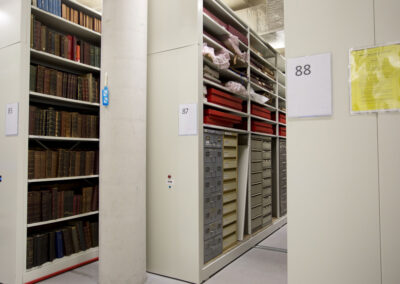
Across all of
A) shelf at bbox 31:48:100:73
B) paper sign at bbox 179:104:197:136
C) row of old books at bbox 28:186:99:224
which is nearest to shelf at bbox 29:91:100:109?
shelf at bbox 31:48:100:73

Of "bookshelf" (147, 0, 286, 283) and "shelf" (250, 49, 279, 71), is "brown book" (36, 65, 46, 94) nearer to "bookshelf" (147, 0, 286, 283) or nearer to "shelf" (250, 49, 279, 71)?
"bookshelf" (147, 0, 286, 283)

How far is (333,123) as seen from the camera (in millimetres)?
1312

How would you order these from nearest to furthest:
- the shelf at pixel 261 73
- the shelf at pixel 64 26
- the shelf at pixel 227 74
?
1. the shelf at pixel 64 26
2. the shelf at pixel 227 74
3. the shelf at pixel 261 73

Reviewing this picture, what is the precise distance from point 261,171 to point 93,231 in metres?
2.34

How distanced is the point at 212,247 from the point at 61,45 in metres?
2.50

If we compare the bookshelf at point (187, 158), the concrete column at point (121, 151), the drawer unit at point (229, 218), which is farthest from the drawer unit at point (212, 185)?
the concrete column at point (121, 151)

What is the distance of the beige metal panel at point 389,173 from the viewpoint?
1.20 meters

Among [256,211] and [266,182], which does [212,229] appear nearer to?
[256,211]

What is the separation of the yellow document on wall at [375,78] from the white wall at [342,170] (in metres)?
0.03

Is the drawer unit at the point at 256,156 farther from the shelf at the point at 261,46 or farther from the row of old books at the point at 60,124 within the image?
the row of old books at the point at 60,124

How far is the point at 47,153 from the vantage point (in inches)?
106

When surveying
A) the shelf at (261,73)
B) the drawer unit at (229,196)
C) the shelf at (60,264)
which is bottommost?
the shelf at (60,264)

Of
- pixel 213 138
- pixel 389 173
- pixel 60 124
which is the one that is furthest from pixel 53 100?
pixel 389 173

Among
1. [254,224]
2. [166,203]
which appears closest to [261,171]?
[254,224]
